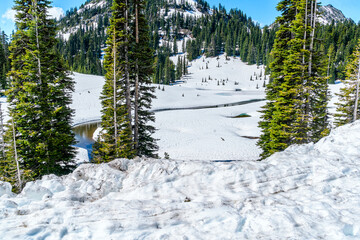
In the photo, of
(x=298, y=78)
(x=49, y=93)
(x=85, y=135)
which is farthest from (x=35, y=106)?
(x=85, y=135)

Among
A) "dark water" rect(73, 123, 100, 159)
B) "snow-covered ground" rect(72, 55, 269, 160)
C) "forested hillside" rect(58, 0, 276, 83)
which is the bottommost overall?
"dark water" rect(73, 123, 100, 159)

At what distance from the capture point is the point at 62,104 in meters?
13.2

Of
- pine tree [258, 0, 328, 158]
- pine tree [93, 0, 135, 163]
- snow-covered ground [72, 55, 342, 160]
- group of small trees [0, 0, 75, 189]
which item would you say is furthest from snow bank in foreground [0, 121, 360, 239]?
snow-covered ground [72, 55, 342, 160]

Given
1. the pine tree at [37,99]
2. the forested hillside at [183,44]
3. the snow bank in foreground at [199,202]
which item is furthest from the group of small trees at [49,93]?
the forested hillside at [183,44]

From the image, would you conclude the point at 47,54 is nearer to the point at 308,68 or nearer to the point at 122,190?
the point at 122,190

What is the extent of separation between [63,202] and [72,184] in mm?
1570

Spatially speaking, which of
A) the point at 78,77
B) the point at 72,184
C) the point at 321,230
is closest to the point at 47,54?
the point at 72,184

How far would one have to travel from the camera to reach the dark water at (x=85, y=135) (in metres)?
30.5

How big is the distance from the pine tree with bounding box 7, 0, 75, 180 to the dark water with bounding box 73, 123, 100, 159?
50.6 ft

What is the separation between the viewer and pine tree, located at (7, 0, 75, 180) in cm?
1184

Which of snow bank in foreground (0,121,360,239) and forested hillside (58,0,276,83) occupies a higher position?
forested hillside (58,0,276,83)

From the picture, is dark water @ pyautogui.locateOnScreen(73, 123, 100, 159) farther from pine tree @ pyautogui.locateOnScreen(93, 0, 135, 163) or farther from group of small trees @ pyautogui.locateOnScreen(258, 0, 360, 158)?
group of small trees @ pyautogui.locateOnScreen(258, 0, 360, 158)

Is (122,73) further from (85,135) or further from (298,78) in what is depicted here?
(85,135)

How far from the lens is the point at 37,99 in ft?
39.9
